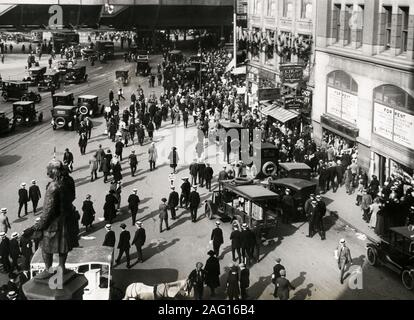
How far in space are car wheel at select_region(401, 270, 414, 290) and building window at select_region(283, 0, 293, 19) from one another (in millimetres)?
28614

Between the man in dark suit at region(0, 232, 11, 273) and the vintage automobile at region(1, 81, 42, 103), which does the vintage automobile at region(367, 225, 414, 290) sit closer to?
the man in dark suit at region(0, 232, 11, 273)

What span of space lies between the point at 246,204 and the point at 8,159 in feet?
59.2

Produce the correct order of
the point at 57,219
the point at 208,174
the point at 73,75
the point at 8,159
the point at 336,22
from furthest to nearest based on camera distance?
the point at 73,75 → the point at 8,159 → the point at 336,22 → the point at 208,174 → the point at 57,219

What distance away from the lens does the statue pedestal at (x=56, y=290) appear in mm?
8945

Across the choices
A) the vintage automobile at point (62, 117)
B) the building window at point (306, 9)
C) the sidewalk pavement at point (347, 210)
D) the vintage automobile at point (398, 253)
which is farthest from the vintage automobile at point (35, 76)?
the vintage automobile at point (398, 253)

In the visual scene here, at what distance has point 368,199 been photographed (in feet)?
78.9

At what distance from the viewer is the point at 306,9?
133 feet

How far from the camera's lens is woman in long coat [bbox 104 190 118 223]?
2345 centimetres

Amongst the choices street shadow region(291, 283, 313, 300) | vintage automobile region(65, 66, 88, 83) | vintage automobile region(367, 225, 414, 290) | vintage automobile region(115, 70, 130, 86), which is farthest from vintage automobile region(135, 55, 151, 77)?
street shadow region(291, 283, 313, 300)

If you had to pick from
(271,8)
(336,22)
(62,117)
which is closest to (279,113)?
(336,22)

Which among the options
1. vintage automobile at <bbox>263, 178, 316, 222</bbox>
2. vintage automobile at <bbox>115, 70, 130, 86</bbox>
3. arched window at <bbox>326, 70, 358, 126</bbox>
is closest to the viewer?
vintage automobile at <bbox>263, 178, 316, 222</bbox>

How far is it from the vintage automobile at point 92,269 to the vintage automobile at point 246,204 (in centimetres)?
608

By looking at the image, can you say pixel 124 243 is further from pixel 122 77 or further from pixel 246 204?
pixel 122 77
